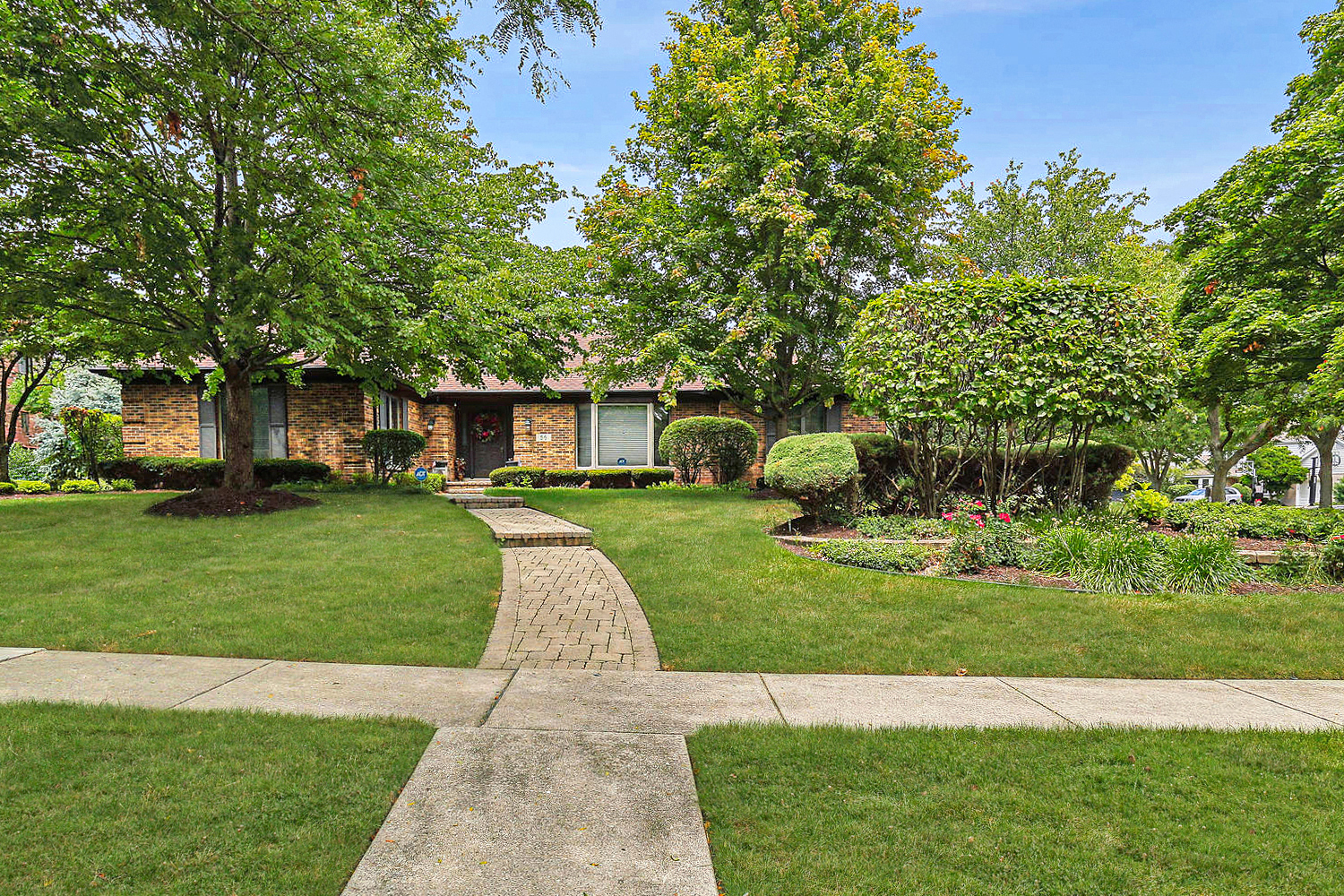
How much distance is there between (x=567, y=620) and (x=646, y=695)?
1810 millimetres

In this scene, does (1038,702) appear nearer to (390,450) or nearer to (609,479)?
(609,479)

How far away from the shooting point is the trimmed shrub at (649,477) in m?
17.6

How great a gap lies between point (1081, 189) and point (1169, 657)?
83.1 ft

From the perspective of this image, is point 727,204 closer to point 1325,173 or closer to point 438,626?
point 1325,173

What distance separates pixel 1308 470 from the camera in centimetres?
2755

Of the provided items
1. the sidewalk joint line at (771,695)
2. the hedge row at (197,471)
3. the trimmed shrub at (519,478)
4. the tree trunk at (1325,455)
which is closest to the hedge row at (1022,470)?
the sidewalk joint line at (771,695)

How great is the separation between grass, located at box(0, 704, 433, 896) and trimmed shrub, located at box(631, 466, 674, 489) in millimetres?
14172

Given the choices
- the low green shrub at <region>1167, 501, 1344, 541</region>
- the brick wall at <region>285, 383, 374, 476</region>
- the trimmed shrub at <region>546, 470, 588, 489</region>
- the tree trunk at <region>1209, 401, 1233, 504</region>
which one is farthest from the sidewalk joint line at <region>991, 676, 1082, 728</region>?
the tree trunk at <region>1209, 401, 1233, 504</region>

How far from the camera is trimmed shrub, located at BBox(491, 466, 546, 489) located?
57.6 feet

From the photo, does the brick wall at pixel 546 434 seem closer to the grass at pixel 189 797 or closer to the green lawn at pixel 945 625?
the green lawn at pixel 945 625

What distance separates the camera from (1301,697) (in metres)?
4.05

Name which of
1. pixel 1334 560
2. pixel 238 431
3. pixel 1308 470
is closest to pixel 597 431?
pixel 238 431

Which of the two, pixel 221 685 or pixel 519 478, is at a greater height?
pixel 519 478

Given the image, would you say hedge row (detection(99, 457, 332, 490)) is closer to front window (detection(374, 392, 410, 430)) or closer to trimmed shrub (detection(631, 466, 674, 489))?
front window (detection(374, 392, 410, 430))
